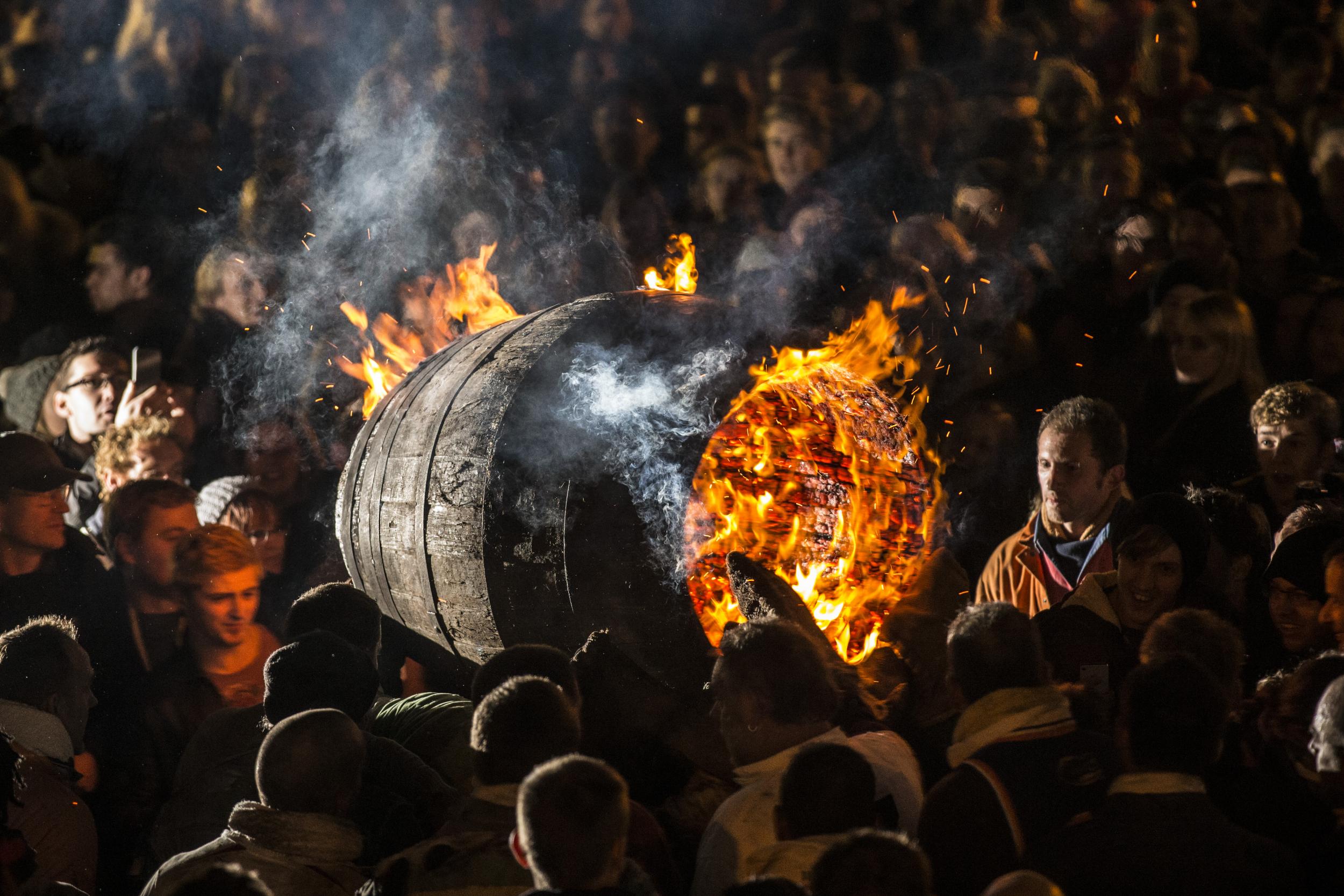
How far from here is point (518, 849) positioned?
240cm

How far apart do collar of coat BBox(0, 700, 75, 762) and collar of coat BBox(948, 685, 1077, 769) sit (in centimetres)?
272

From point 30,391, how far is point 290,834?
221 inches

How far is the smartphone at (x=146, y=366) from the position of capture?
6.80 metres

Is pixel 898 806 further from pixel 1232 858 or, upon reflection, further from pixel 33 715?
pixel 33 715

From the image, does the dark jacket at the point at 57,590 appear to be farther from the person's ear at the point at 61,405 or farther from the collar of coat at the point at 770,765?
the collar of coat at the point at 770,765

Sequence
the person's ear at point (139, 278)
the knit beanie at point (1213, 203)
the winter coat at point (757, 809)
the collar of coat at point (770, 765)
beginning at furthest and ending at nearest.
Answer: the person's ear at point (139, 278), the knit beanie at point (1213, 203), the collar of coat at point (770, 765), the winter coat at point (757, 809)

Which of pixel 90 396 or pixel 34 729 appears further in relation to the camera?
pixel 90 396

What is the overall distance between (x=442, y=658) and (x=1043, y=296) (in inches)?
138

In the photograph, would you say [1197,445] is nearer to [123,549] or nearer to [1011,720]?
[1011,720]

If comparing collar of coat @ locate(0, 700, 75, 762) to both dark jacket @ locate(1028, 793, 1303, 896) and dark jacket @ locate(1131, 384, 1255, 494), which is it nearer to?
dark jacket @ locate(1028, 793, 1303, 896)

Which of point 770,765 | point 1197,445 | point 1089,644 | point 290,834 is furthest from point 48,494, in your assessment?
point 1197,445

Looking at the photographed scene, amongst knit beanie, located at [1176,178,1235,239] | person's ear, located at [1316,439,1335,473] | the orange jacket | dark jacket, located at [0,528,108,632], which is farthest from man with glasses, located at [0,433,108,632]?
knit beanie, located at [1176,178,1235,239]

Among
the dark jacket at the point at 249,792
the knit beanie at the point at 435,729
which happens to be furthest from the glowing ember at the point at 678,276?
the dark jacket at the point at 249,792

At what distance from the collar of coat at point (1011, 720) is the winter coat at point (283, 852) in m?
1.54
